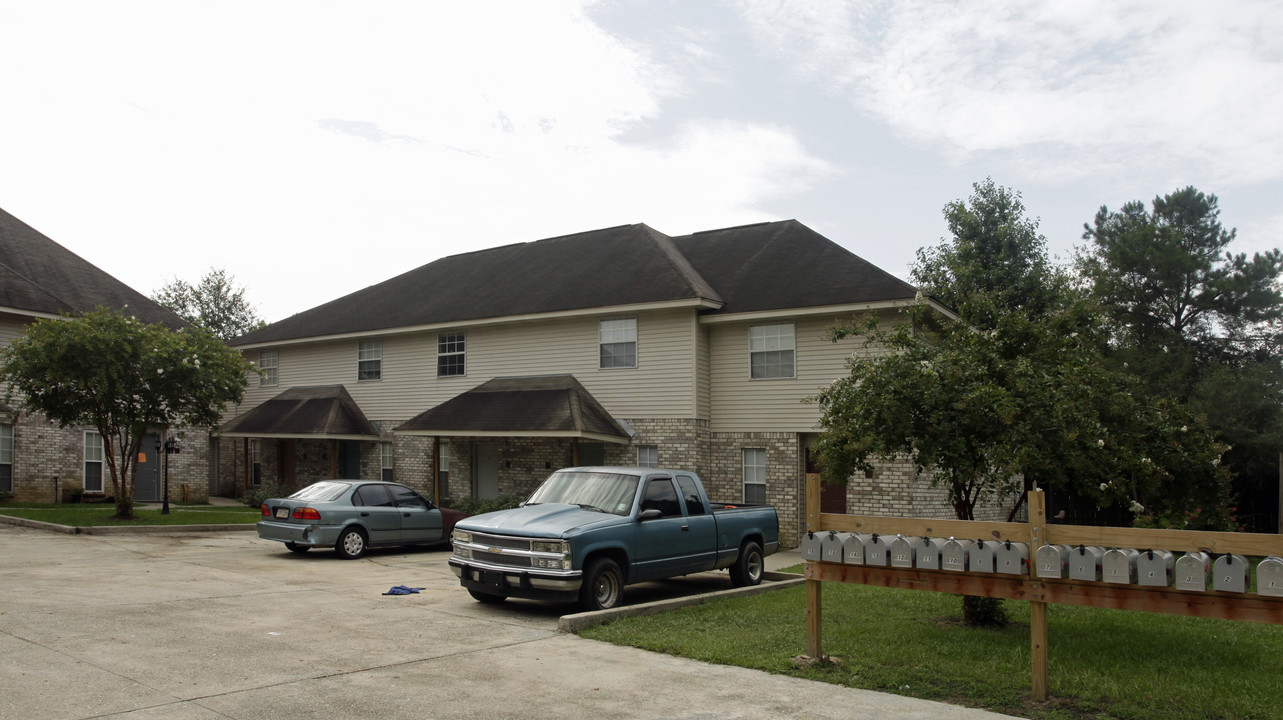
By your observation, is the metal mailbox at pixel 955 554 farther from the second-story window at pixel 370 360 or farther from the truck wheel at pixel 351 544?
the second-story window at pixel 370 360

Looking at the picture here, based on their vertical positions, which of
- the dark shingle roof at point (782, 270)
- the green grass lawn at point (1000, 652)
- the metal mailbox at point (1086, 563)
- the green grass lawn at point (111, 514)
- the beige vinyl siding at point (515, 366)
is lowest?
the green grass lawn at point (111, 514)

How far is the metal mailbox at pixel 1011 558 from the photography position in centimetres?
742

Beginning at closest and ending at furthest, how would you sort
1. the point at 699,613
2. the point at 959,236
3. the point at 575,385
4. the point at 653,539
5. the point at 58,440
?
the point at 699,613
the point at 653,539
the point at 575,385
the point at 58,440
the point at 959,236

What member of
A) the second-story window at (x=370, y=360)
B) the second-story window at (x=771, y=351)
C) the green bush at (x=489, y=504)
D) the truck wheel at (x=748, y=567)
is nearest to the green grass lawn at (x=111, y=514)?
the second-story window at (x=370, y=360)

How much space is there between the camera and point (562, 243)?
28516mm

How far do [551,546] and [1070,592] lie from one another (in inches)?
217

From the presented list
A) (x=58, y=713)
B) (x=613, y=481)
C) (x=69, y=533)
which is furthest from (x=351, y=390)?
(x=58, y=713)

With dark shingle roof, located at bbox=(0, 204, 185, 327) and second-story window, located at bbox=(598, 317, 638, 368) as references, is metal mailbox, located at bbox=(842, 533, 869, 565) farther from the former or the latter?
dark shingle roof, located at bbox=(0, 204, 185, 327)

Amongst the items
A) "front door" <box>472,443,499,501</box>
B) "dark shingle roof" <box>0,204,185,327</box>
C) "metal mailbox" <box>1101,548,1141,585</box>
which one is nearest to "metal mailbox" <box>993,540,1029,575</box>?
"metal mailbox" <box>1101,548,1141,585</box>

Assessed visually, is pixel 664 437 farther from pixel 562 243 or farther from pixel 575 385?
pixel 562 243

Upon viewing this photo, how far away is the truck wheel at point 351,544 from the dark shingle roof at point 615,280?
8562 mm

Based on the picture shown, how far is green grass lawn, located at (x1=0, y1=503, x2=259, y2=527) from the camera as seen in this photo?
21.1m

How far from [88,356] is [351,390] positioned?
→ 8.69m

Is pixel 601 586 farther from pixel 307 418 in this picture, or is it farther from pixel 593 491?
pixel 307 418
